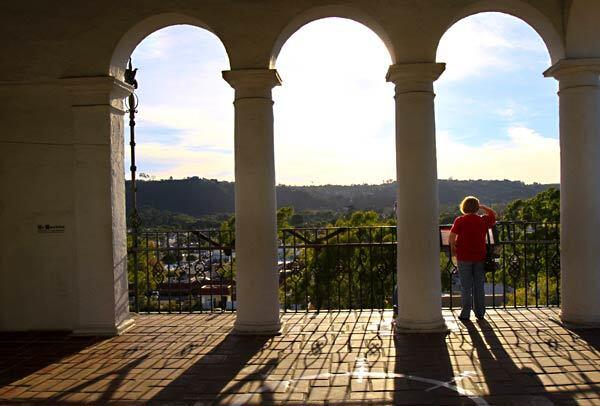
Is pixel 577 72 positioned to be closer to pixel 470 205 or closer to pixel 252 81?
pixel 470 205

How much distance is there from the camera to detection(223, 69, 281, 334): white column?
8.25 meters

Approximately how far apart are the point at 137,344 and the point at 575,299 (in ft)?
21.0

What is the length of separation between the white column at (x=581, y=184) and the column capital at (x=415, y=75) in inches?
72.9

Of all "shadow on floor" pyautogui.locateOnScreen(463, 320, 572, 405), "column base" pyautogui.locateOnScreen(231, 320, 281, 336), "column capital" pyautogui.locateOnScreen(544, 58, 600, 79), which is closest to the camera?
"shadow on floor" pyautogui.locateOnScreen(463, 320, 572, 405)

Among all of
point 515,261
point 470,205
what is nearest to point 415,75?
point 470,205

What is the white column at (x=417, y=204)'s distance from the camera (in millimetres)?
8125

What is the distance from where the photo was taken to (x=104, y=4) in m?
8.34

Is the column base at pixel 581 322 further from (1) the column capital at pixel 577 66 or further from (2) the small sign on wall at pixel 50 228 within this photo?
(2) the small sign on wall at pixel 50 228

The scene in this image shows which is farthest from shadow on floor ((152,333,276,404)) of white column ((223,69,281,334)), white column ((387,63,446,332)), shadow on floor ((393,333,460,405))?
white column ((387,63,446,332))

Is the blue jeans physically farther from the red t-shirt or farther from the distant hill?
the distant hill

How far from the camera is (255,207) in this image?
8.30 metres

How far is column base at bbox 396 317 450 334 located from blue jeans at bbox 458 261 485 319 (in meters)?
0.81

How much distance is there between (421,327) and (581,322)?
2.36 m

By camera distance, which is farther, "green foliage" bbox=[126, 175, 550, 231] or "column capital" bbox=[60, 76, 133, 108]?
"green foliage" bbox=[126, 175, 550, 231]
